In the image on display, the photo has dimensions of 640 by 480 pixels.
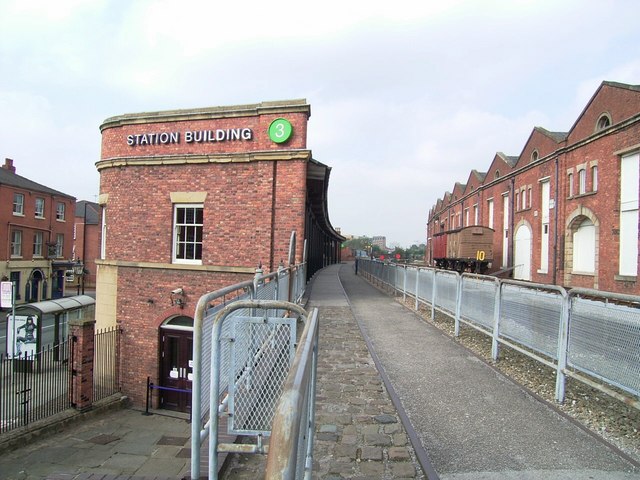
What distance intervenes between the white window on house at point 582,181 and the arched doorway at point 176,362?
20.5 m

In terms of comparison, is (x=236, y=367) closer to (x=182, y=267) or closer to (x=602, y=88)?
(x=182, y=267)

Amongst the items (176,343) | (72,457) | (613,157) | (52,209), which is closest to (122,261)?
(176,343)

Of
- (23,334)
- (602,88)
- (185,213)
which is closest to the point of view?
(185,213)

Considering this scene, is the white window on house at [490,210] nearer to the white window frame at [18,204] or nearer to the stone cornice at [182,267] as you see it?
the stone cornice at [182,267]

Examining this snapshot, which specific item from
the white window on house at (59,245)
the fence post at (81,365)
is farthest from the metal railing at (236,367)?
the white window on house at (59,245)

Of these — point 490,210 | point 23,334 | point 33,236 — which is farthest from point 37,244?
point 490,210

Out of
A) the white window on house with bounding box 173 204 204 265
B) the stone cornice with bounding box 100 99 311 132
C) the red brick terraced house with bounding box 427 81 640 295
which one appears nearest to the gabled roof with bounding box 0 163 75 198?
the stone cornice with bounding box 100 99 311 132

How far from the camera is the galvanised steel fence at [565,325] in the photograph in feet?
12.8

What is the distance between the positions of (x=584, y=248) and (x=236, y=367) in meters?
22.8

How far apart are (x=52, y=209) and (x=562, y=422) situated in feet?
137

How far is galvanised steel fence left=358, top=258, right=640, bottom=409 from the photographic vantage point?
12.8ft

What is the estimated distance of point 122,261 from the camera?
44.0ft

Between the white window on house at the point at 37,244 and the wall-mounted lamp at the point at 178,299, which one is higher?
the white window on house at the point at 37,244

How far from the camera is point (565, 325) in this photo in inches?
187
